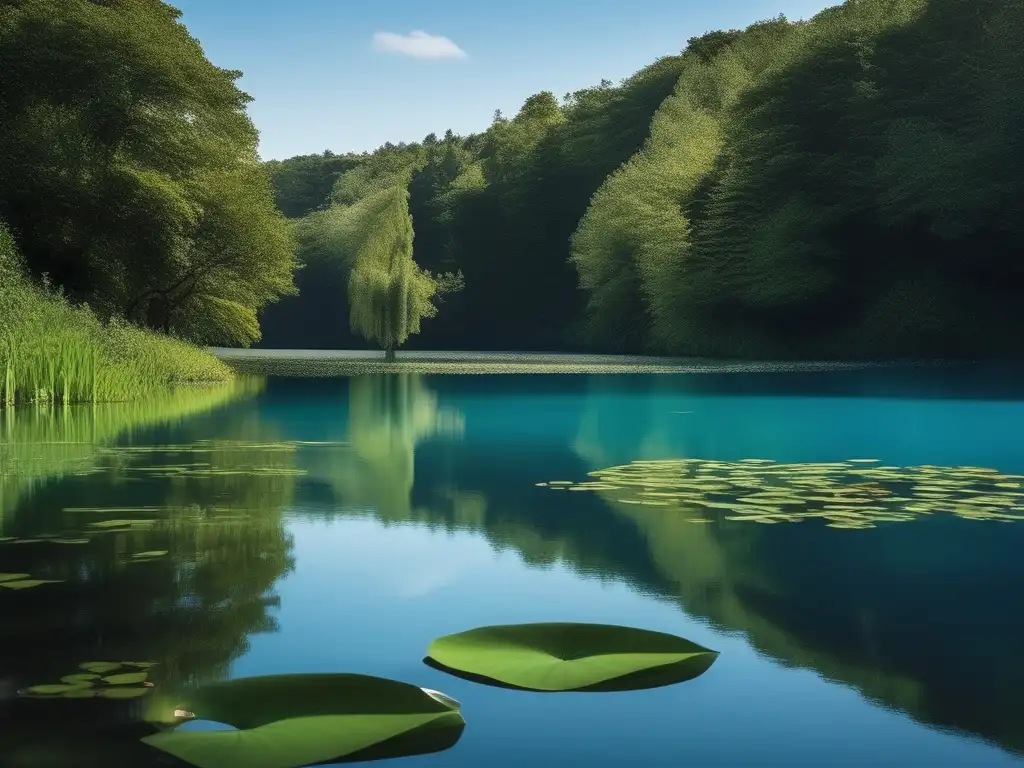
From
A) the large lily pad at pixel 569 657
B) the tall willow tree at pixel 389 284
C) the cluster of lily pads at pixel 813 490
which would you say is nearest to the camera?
the large lily pad at pixel 569 657

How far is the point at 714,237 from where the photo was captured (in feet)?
136

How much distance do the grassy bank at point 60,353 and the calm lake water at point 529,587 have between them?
4.55m

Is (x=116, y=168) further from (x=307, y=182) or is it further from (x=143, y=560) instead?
(x=307, y=182)

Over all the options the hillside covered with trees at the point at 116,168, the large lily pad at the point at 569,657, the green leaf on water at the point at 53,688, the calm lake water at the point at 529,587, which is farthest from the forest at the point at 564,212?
the large lily pad at the point at 569,657

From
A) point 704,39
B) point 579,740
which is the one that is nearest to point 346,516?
point 579,740

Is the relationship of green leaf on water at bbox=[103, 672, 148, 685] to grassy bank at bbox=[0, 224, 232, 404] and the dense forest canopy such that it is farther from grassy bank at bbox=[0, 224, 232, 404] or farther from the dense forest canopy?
the dense forest canopy

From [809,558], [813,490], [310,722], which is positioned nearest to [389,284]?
[813,490]

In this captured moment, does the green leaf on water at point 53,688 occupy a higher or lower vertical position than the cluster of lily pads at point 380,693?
lower

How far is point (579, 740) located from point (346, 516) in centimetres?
389

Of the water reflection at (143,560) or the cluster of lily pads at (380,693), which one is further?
the water reflection at (143,560)

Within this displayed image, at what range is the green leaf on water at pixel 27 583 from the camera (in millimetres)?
4680

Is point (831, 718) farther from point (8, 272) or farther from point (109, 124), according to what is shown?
point (109, 124)

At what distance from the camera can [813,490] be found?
774cm

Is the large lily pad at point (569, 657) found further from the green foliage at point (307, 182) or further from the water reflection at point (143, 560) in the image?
the green foliage at point (307, 182)
